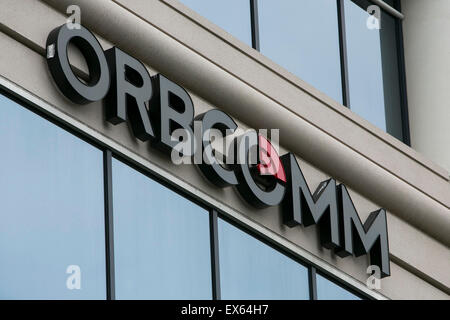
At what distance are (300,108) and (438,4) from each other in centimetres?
568

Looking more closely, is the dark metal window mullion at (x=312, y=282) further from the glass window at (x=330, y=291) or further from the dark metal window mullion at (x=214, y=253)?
the dark metal window mullion at (x=214, y=253)

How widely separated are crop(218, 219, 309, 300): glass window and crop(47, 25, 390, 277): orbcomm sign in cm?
55

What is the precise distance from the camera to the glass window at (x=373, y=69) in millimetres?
26703

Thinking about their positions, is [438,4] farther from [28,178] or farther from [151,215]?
[28,178]

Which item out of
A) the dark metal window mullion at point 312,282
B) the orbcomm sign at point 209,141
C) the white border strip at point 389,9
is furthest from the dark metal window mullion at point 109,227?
the white border strip at point 389,9

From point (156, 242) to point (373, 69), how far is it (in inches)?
311

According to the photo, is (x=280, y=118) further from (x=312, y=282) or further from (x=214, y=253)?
(x=214, y=253)

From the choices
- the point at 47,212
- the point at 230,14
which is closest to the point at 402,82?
the point at 230,14

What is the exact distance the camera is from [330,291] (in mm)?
23625

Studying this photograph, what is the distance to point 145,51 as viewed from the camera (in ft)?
71.1

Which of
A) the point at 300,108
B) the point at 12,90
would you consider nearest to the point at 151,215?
the point at 12,90

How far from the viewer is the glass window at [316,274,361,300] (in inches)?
923
